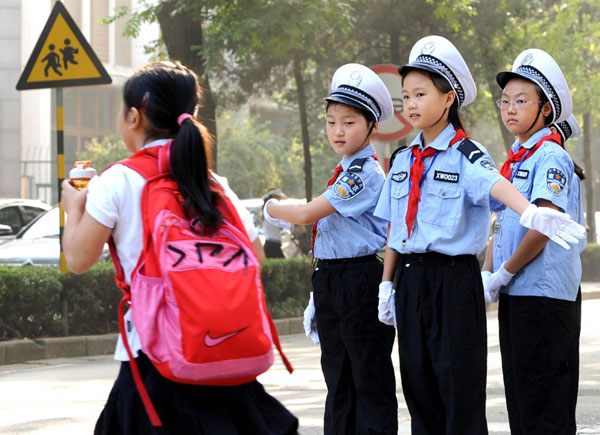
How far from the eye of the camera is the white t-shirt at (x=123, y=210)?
3.09 m

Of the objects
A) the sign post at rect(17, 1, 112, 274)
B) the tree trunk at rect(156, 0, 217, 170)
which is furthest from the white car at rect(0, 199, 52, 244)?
the sign post at rect(17, 1, 112, 274)

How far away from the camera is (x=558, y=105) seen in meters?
5.17

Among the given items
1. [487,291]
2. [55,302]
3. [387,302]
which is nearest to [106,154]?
[55,302]

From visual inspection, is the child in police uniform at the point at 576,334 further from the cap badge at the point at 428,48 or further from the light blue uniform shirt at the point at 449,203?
the cap badge at the point at 428,48

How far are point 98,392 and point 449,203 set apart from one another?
14.5 feet

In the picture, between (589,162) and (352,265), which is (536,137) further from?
(589,162)

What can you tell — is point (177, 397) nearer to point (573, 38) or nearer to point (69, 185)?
point (69, 185)

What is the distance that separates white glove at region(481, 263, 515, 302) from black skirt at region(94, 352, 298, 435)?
195 cm

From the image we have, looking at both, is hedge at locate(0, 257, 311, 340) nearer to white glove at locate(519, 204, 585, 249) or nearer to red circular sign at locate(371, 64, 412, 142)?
red circular sign at locate(371, 64, 412, 142)

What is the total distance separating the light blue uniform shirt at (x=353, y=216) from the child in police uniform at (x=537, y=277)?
1.84ft

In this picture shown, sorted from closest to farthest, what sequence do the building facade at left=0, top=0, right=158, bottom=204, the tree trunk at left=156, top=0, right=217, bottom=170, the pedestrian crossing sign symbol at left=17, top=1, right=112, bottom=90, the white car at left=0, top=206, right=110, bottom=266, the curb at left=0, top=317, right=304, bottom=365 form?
1. the curb at left=0, top=317, right=304, bottom=365
2. the pedestrian crossing sign symbol at left=17, top=1, right=112, bottom=90
3. the white car at left=0, top=206, right=110, bottom=266
4. the tree trunk at left=156, top=0, right=217, bottom=170
5. the building facade at left=0, top=0, right=158, bottom=204

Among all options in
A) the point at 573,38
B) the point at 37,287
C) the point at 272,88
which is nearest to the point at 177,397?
the point at 37,287

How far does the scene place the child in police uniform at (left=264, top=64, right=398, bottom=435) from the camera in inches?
199

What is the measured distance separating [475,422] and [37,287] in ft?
23.0
